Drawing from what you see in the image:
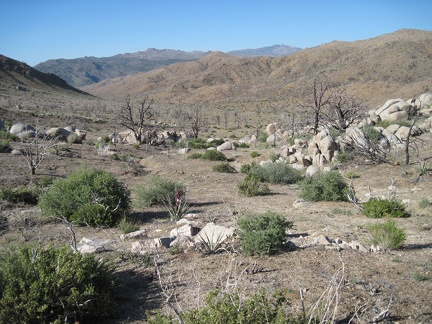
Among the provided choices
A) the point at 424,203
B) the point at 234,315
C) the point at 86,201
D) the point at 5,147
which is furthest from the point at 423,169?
the point at 5,147

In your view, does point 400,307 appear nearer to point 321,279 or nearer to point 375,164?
point 321,279

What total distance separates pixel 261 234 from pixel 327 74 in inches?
3017

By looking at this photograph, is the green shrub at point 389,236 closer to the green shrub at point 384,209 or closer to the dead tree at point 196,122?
the green shrub at point 384,209

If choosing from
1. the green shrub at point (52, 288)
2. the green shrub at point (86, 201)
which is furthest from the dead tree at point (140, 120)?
the green shrub at point (52, 288)

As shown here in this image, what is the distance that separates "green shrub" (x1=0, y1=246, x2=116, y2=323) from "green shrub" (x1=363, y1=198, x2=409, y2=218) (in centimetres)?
756

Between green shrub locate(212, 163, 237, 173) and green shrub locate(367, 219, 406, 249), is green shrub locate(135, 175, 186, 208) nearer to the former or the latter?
green shrub locate(367, 219, 406, 249)

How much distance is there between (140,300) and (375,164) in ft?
48.0

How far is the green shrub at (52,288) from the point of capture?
4.90m

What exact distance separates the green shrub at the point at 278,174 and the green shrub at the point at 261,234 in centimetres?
1008

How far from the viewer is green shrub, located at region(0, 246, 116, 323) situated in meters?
4.90

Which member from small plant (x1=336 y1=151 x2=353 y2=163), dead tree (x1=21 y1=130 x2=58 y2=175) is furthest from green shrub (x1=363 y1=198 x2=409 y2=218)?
dead tree (x1=21 y1=130 x2=58 y2=175)

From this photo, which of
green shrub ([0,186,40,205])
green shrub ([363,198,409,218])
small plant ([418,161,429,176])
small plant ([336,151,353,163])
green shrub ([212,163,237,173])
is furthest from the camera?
green shrub ([212,163,237,173])

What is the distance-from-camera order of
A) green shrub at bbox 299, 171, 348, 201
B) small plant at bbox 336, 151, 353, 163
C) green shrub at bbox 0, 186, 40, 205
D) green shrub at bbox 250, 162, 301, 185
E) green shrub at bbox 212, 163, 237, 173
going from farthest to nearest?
green shrub at bbox 212, 163, 237, 173 → small plant at bbox 336, 151, 353, 163 → green shrub at bbox 250, 162, 301, 185 → green shrub at bbox 299, 171, 348, 201 → green shrub at bbox 0, 186, 40, 205

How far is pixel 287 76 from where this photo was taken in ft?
323
